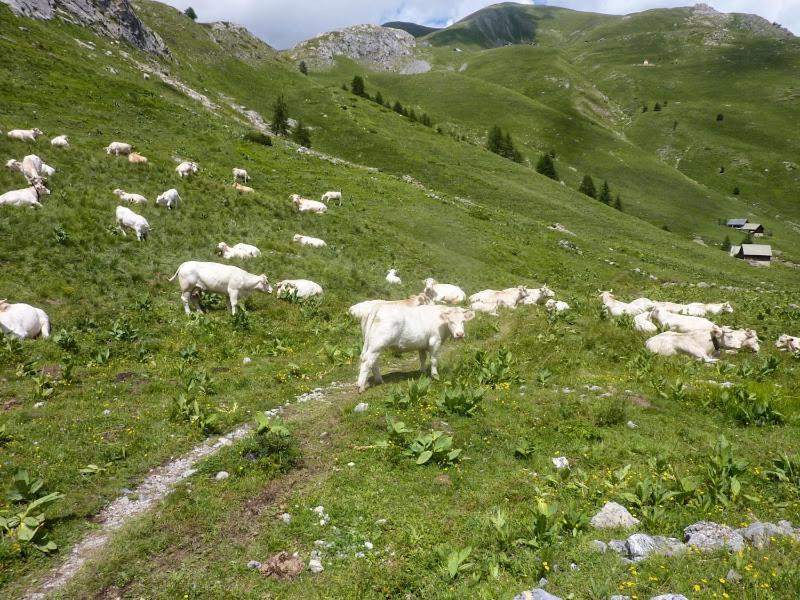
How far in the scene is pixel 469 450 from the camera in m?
8.99

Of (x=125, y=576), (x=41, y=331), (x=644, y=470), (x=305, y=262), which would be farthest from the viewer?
(x=305, y=262)

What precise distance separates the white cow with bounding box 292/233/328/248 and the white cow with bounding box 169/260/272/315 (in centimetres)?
1045

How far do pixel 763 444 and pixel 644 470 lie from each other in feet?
9.12

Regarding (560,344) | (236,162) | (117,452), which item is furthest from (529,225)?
(117,452)

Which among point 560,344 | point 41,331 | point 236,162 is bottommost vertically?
point 41,331

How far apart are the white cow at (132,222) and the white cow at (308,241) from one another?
8880 mm

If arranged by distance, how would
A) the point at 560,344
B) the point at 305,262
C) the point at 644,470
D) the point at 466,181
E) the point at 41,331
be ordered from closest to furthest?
the point at 644,470 → the point at 41,331 → the point at 560,344 → the point at 305,262 → the point at 466,181

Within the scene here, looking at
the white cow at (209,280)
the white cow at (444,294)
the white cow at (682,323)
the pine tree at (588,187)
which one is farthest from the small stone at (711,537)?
the pine tree at (588,187)

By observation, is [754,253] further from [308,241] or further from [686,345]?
[308,241]

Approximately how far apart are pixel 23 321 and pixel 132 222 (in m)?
8.84

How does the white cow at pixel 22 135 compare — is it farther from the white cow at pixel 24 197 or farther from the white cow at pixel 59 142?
the white cow at pixel 24 197

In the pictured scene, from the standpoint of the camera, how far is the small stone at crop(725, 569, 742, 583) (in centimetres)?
501

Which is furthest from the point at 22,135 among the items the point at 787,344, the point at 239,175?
the point at 787,344

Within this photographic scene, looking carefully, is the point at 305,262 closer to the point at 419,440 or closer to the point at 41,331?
the point at 41,331
